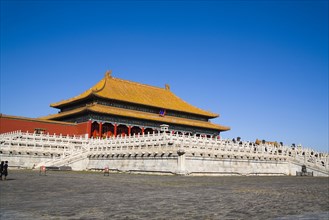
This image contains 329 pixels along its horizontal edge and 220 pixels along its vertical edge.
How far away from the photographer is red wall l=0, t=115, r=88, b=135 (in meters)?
37.6

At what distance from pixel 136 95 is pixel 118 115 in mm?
7685

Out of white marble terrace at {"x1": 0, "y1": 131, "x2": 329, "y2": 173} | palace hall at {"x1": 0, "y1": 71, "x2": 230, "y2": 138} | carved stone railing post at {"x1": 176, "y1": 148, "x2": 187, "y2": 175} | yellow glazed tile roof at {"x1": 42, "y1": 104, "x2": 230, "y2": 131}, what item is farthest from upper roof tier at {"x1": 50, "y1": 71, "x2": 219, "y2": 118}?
carved stone railing post at {"x1": 176, "y1": 148, "x2": 187, "y2": 175}

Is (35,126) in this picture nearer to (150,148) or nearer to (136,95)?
(136,95)

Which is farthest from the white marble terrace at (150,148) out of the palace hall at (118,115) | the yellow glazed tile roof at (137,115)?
the yellow glazed tile roof at (137,115)

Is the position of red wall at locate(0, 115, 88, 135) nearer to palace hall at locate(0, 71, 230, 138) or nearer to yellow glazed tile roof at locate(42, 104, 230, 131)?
palace hall at locate(0, 71, 230, 138)

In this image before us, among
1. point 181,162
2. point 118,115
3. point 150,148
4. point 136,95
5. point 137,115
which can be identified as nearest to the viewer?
point 181,162

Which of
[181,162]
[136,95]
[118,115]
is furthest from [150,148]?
[136,95]

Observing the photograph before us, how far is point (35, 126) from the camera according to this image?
1560 inches

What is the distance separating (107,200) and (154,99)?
45011 millimetres

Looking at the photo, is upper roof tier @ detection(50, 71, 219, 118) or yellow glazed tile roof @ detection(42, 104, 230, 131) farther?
upper roof tier @ detection(50, 71, 219, 118)

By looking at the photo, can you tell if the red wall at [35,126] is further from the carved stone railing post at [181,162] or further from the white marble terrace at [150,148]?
the carved stone railing post at [181,162]

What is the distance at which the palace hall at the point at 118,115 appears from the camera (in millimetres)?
41750

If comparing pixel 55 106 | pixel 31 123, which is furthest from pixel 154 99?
pixel 31 123

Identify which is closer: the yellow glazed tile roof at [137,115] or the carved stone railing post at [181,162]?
the carved stone railing post at [181,162]
